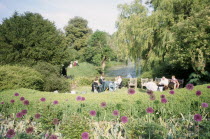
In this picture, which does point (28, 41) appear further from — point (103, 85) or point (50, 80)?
point (103, 85)

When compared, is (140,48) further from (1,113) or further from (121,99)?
(1,113)

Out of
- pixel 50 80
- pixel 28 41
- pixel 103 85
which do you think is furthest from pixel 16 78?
pixel 103 85

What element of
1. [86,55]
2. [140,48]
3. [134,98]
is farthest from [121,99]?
[86,55]

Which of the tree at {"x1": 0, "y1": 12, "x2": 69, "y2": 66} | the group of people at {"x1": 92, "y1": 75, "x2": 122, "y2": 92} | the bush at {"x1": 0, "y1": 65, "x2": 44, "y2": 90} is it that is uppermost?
the tree at {"x1": 0, "y1": 12, "x2": 69, "y2": 66}

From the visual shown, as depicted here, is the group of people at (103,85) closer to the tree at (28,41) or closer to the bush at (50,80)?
the bush at (50,80)

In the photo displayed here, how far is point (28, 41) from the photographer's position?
13.1 metres

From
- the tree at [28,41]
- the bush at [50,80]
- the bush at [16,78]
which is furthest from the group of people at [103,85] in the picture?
the bush at [16,78]

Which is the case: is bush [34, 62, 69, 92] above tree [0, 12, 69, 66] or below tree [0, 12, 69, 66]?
below

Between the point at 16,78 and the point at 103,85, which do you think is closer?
the point at 16,78

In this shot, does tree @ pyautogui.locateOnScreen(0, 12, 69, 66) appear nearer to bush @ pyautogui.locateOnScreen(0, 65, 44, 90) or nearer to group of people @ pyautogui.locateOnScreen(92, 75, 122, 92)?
group of people @ pyautogui.locateOnScreen(92, 75, 122, 92)

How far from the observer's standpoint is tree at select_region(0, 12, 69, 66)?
41.8 feet

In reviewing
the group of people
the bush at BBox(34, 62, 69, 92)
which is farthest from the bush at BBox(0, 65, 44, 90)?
the group of people

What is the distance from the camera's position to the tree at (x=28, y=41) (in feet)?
41.8

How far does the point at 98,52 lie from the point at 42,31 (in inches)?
1037
